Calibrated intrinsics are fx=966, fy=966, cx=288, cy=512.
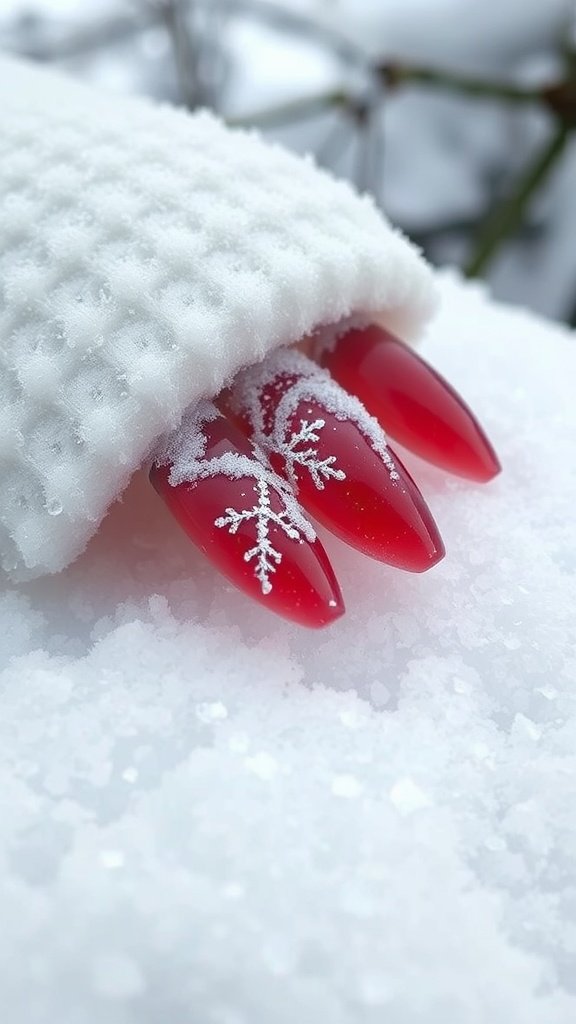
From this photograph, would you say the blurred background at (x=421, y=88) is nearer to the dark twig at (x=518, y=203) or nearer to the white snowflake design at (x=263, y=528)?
the dark twig at (x=518, y=203)

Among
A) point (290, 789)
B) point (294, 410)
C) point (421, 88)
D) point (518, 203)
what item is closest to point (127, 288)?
point (294, 410)

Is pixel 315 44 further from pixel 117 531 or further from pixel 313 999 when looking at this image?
pixel 313 999

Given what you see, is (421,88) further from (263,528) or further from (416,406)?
(263,528)

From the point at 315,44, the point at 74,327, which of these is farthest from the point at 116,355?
the point at 315,44

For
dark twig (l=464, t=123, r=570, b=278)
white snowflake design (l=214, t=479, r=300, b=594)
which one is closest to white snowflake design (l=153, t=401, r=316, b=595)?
white snowflake design (l=214, t=479, r=300, b=594)

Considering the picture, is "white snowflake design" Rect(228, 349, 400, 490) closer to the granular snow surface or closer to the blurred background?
the granular snow surface
